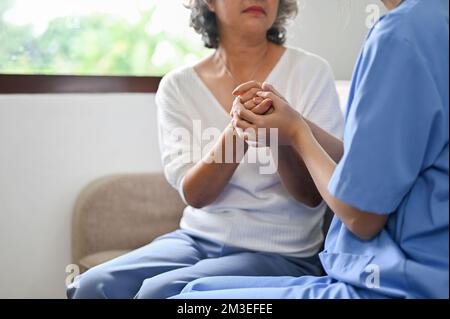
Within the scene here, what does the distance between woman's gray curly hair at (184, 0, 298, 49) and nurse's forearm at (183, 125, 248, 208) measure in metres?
0.22

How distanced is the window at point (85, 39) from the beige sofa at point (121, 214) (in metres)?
0.27

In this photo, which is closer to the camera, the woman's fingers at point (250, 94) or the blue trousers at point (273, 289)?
the blue trousers at point (273, 289)

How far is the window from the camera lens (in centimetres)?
130

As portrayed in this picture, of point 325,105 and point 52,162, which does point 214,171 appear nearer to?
point 325,105

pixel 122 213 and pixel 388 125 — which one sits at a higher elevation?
pixel 388 125

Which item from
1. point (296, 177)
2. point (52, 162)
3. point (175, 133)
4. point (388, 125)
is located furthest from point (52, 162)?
point (388, 125)

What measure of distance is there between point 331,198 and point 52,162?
90 centimetres

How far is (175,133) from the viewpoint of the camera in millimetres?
1051

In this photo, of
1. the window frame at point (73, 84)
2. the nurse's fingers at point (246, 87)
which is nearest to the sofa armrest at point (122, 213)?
the window frame at point (73, 84)

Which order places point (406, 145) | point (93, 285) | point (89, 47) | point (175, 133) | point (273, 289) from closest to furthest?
point (406, 145) < point (273, 289) < point (93, 285) < point (175, 133) < point (89, 47)

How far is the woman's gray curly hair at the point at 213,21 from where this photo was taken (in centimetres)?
96

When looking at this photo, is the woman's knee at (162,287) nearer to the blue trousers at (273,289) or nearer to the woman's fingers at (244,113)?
the blue trousers at (273,289)

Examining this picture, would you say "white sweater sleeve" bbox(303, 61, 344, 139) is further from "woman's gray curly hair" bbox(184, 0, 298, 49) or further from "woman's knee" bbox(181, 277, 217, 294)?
"woman's knee" bbox(181, 277, 217, 294)

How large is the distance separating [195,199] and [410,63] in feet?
1.66
